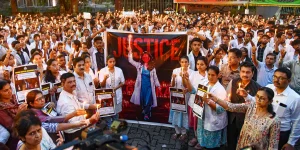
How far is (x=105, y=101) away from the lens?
4891mm

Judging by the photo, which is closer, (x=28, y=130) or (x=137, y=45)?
(x=28, y=130)

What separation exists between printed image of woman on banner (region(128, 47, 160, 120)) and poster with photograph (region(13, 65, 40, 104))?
201cm

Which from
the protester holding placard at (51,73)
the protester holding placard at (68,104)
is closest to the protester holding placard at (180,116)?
the protester holding placard at (68,104)

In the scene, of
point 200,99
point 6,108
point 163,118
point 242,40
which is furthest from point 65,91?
point 242,40

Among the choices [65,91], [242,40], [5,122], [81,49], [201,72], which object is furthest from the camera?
[242,40]

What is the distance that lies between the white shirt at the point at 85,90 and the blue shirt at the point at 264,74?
350 centimetres

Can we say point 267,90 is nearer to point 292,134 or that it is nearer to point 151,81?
point 292,134

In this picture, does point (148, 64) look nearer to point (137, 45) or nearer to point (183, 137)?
point (137, 45)

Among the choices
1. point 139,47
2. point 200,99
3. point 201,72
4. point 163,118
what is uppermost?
point 139,47

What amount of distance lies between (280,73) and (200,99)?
121cm

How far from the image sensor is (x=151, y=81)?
18.8ft

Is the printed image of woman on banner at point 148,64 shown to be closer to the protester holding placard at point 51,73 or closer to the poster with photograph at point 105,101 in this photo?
the poster with photograph at point 105,101

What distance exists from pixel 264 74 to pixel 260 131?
2.93 meters

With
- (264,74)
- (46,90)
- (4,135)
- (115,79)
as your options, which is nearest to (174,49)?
(115,79)
